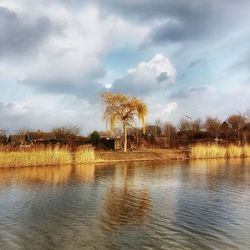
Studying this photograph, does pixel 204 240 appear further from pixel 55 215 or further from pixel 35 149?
pixel 35 149

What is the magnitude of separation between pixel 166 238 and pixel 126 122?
30.4 m

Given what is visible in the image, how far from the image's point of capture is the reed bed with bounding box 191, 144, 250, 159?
3625 cm

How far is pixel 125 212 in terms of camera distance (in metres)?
12.7

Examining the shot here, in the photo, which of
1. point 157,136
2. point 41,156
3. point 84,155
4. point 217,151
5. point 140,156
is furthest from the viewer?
point 157,136

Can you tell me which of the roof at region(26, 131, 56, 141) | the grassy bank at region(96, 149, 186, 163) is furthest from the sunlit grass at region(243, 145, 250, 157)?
the roof at region(26, 131, 56, 141)

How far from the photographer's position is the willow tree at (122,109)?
39.5 metres

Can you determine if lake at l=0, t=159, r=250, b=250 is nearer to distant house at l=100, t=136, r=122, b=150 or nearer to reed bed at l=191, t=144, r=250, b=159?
reed bed at l=191, t=144, r=250, b=159

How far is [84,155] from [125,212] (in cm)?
1850

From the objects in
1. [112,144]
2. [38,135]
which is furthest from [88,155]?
[38,135]

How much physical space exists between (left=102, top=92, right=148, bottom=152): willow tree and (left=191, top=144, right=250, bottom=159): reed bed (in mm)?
6475

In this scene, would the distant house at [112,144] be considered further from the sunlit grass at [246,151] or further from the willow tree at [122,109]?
the sunlit grass at [246,151]

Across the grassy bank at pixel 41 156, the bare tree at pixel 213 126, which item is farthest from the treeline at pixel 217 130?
the grassy bank at pixel 41 156

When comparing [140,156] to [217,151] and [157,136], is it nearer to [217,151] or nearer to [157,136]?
[217,151]

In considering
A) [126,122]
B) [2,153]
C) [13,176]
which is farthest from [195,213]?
[126,122]
